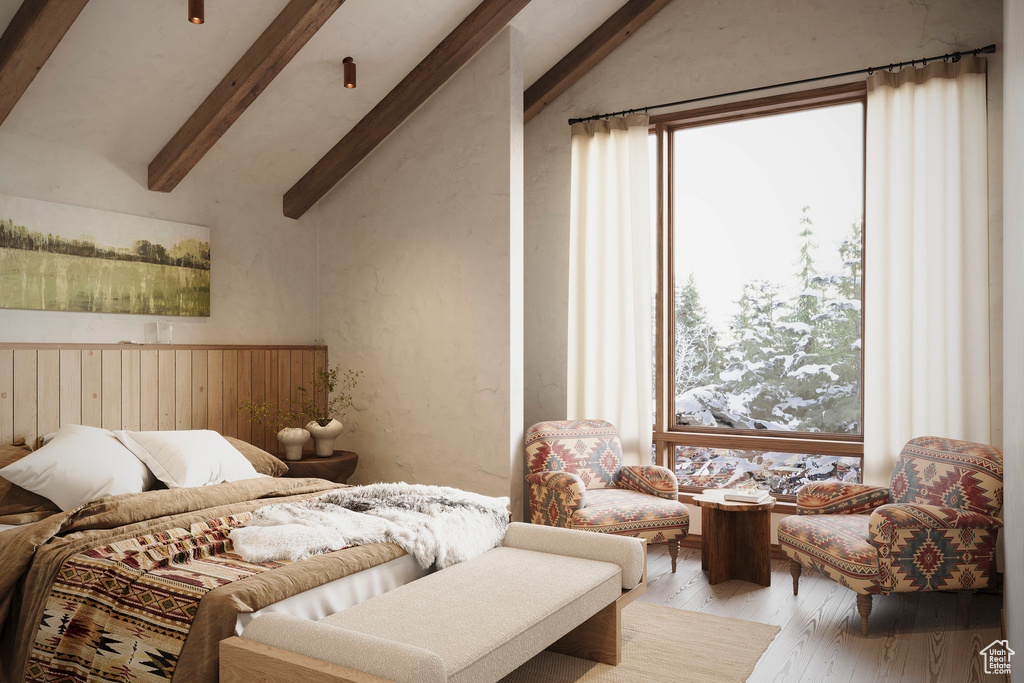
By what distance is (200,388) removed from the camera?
4398 mm

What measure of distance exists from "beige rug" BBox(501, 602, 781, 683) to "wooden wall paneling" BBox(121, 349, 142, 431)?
255 centimetres

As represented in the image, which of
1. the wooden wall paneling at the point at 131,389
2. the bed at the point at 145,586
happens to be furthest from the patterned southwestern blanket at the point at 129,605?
the wooden wall paneling at the point at 131,389

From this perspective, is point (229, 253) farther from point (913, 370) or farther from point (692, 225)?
point (913, 370)

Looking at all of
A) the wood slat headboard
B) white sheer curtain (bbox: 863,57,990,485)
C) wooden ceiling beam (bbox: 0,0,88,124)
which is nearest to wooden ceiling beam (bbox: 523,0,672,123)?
white sheer curtain (bbox: 863,57,990,485)

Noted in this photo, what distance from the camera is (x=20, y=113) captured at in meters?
3.53

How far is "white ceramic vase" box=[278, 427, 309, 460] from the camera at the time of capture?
4496 mm

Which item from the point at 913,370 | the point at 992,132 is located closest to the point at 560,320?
the point at 913,370

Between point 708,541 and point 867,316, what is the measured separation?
1506 mm

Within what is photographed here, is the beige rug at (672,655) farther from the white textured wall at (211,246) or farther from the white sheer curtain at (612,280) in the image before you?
the white textured wall at (211,246)

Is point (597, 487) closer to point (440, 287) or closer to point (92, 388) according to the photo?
point (440, 287)

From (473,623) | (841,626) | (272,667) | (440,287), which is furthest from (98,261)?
(841,626)

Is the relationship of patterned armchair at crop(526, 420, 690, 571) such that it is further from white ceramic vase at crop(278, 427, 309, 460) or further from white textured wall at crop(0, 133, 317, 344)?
white textured wall at crop(0, 133, 317, 344)

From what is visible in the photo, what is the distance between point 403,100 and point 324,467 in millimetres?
2300
